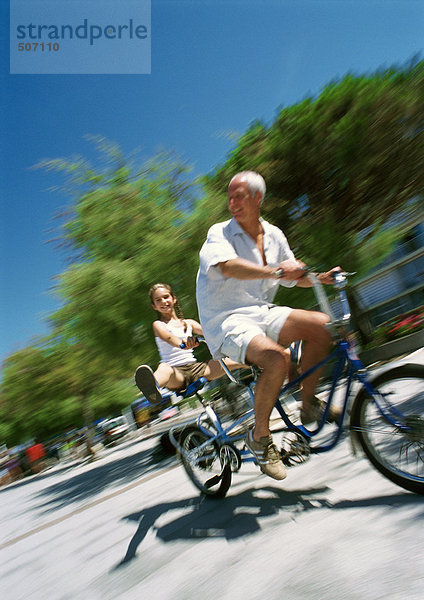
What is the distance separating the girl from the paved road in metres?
0.90

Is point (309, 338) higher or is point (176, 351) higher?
point (176, 351)

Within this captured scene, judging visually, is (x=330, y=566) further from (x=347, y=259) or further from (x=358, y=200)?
(x=358, y=200)

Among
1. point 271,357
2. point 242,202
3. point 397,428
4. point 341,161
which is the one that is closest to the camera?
point 397,428

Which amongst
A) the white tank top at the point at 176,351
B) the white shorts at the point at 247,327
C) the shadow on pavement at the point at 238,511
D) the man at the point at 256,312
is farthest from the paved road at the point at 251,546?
the white tank top at the point at 176,351

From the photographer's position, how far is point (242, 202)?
290 cm

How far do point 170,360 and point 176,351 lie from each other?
Result: 0.11 meters

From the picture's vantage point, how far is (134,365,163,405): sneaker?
3.99 m

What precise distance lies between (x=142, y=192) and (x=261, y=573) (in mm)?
7721

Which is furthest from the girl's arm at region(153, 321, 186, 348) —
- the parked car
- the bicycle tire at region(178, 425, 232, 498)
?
the parked car

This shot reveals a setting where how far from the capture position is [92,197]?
29.1 feet

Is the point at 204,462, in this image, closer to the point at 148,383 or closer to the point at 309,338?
the point at 148,383

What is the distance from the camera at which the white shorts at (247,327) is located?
276 cm

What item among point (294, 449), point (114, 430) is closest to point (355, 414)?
point (294, 449)

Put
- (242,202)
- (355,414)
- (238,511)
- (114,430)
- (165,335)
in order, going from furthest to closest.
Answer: (114,430)
(165,335)
(238,511)
(242,202)
(355,414)
